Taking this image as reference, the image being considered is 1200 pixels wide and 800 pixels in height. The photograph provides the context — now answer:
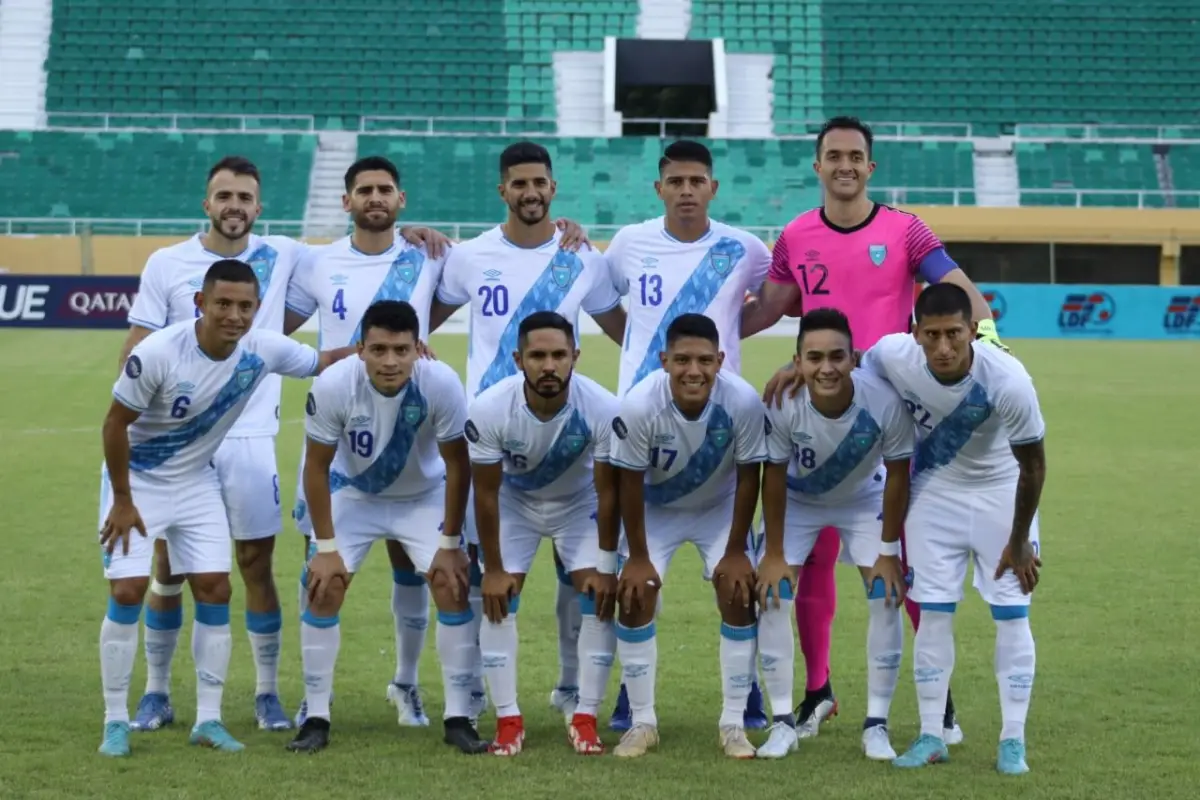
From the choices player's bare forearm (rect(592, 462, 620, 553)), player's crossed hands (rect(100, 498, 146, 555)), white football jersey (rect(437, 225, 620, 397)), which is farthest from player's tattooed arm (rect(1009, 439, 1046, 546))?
player's crossed hands (rect(100, 498, 146, 555))

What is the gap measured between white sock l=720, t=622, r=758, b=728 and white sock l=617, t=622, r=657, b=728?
0.27 meters

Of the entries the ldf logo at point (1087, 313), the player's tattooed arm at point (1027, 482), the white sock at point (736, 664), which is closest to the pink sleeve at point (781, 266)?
the player's tattooed arm at point (1027, 482)

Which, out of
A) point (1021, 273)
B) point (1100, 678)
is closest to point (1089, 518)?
point (1100, 678)

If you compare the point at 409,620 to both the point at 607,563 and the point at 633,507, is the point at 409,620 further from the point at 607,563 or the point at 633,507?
the point at 633,507

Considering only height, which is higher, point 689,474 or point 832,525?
point 689,474

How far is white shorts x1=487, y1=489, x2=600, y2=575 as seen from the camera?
20.2 ft

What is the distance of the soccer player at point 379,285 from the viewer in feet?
21.2

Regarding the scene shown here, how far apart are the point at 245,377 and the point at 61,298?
20.5 metres

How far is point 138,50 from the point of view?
1394 inches

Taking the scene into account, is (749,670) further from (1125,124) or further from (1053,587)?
(1125,124)

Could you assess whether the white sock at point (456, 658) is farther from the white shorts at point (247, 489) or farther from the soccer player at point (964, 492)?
the soccer player at point (964, 492)

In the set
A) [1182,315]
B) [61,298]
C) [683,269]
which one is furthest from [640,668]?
[1182,315]

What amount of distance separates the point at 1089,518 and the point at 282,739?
7054mm

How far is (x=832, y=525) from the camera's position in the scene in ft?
20.2
